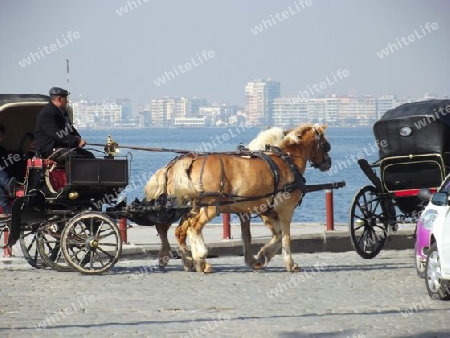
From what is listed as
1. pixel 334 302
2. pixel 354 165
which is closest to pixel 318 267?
pixel 334 302

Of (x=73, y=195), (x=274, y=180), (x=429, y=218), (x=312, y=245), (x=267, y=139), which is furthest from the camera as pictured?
(x=312, y=245)

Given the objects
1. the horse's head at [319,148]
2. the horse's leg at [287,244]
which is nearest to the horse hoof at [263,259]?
the horse's leg at [287,244]

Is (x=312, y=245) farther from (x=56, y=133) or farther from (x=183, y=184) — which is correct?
(x=56, y=133)

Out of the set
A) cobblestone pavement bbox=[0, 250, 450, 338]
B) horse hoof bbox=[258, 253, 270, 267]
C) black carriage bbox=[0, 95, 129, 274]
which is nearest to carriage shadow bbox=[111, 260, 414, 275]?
cobblestone pavement bbox=[0, 250, 450, 338]

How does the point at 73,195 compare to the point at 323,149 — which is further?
the point at 323,149

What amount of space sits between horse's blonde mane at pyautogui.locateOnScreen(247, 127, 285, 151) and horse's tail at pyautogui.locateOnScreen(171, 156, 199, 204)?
131 centimetres

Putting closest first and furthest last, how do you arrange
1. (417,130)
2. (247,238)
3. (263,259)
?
1. (263,259)
2. (247,238)
3. (417,130)

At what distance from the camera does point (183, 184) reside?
53.4 ft

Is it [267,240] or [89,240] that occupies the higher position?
[89,240]

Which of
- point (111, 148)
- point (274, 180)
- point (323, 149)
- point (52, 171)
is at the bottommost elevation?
point (274, 180)

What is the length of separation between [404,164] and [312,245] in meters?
3.29

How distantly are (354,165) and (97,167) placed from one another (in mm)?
88980

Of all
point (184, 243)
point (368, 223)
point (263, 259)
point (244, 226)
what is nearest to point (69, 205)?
point (184, 243)

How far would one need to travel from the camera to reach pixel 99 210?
16578mm
